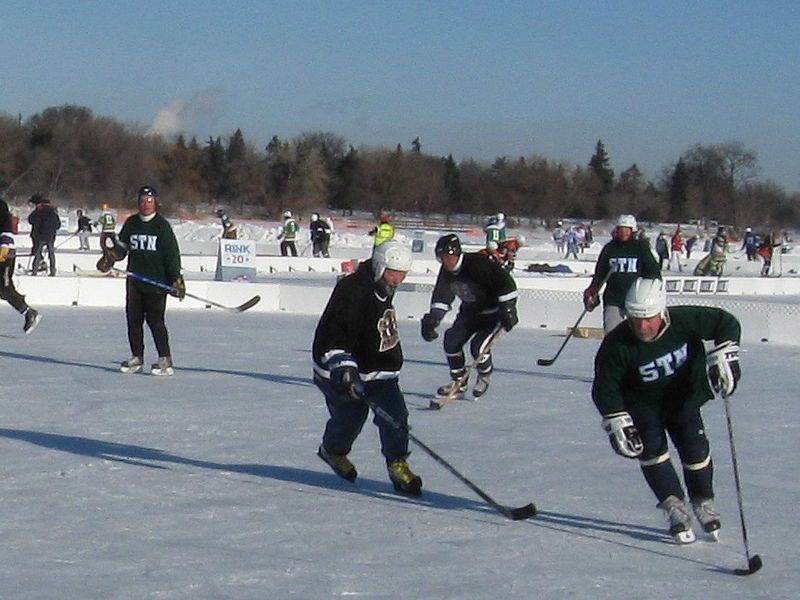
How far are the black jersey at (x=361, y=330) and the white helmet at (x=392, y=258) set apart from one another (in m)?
0.08

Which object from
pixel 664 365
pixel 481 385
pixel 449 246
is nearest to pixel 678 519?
pixel 664 365

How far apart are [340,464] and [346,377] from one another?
76 centimetres

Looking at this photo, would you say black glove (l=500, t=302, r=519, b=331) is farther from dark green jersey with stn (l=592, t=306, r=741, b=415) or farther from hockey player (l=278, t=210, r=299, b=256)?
hockey player (l=278, t=210, r=299, b=256)

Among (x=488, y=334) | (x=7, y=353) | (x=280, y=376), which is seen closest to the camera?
(x=488, y=334)

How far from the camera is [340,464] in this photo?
6.45 m

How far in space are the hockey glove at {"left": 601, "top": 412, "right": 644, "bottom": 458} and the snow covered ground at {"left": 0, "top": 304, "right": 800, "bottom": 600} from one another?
0.41 metres

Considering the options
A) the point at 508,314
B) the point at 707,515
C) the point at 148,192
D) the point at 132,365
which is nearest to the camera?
the point at 707,515

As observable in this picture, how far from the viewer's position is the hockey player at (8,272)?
11.8m

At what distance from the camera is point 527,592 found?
15.3ft

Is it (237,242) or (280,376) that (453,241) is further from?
(237,242)

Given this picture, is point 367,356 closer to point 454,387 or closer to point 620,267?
point 454,387

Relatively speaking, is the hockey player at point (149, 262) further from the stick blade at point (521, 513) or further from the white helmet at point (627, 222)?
the stick blade at point (521, 513)

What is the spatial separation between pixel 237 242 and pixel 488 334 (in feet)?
40.5

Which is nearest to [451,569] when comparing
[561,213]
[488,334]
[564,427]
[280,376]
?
[564,427]
